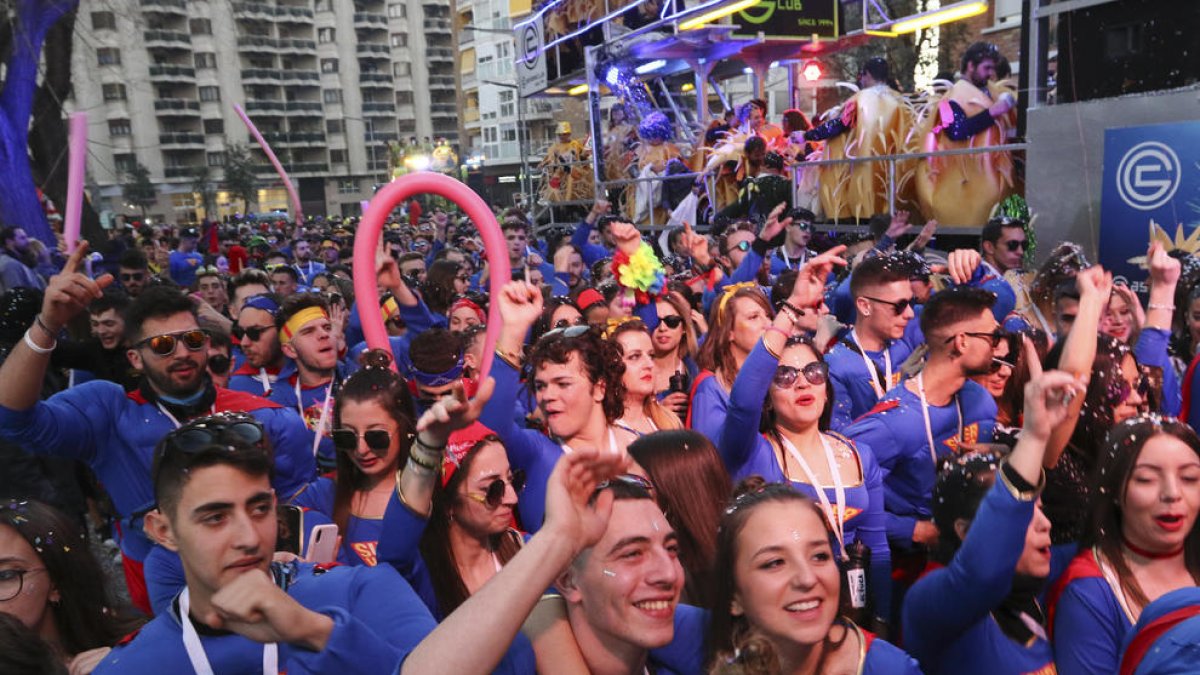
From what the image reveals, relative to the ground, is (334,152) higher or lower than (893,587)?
higher

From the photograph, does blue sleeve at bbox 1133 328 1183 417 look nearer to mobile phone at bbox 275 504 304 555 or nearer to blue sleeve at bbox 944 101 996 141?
mobile phone at bbox 275 504 304 555

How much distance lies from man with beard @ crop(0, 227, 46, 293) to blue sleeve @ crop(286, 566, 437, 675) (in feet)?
22.5

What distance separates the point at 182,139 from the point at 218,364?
74.2 meters

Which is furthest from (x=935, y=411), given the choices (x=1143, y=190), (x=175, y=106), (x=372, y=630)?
(x=175, y=106)

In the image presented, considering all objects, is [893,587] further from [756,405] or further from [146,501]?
[146,501]

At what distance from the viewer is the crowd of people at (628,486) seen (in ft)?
6.71

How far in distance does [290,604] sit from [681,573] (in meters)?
1.00

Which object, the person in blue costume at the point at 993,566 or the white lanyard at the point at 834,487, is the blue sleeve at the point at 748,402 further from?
the person in blue costume at the point at 993,566

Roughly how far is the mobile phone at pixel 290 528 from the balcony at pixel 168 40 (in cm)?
7627

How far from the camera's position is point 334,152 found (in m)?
79.6

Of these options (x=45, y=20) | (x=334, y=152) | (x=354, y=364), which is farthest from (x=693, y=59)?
(x=334, y=152)

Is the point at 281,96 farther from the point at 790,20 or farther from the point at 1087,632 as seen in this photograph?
the point at 1087,632

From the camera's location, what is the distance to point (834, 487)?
10.6 ft

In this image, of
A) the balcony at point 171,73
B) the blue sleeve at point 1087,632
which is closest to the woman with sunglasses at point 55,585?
the blue sleeve at point 1087,632
